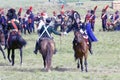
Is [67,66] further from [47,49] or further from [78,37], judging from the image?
[78,37]

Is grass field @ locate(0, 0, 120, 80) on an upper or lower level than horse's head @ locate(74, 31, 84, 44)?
lower

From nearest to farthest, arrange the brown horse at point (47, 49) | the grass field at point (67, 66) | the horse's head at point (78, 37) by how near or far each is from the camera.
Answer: the grass field at point (67, 66) → the horse's head at point (78, 37) → the brown horse at point (47, 49)

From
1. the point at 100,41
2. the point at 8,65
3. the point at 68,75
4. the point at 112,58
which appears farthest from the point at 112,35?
the point at 68,75

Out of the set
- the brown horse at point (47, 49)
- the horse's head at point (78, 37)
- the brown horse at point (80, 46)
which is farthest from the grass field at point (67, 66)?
the horse's head at point (78, 37)

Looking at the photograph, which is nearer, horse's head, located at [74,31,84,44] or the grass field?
the grass field

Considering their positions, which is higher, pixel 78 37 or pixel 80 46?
pixel 78 37

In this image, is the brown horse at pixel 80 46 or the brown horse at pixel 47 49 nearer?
the brown horse at pixel 80 46

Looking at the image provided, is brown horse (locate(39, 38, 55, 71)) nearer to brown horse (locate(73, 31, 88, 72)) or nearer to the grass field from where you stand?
the grass field

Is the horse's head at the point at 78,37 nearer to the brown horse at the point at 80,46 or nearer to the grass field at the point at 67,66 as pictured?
the brown horse at the point at 80,46

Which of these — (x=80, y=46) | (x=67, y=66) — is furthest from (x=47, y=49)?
(x=67, y=66)

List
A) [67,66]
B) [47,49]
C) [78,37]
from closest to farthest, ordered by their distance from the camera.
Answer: [78,37], [47,49], [67,66]

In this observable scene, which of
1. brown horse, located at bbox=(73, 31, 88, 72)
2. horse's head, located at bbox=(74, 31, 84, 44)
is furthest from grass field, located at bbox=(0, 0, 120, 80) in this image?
horse's head, located at bbox=(74, 31, 84, 44)

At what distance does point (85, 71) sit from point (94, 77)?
1.77m

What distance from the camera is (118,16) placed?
40.7m
